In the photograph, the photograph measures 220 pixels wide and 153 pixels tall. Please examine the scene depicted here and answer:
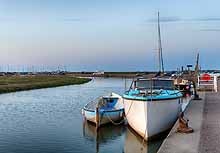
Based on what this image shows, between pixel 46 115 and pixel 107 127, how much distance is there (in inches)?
319

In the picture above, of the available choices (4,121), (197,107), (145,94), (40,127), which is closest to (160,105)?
(145,94)

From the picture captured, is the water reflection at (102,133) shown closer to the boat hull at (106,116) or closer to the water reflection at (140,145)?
the boat hull at (106,116)

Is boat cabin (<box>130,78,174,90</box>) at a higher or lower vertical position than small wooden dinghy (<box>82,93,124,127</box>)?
higher

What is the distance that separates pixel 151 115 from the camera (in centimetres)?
1714

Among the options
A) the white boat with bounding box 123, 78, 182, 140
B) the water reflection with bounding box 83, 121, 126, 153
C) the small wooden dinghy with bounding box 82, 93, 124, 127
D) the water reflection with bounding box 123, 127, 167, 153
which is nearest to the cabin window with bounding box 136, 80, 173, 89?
the white boat with bounding box 123, 78, 182, 140

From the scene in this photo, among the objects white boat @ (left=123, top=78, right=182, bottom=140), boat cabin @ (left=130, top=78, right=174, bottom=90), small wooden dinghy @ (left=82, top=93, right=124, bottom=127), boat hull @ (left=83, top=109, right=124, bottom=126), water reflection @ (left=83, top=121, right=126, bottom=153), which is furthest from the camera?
boat hull @ (left=83, top=109, right=124, bottom=126)

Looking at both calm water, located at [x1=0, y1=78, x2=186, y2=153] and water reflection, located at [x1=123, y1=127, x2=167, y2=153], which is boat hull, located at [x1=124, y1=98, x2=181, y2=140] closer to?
water reflection, located at [x1=123, y1=127, x2=167, y2=153]

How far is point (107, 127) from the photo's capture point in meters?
22.7

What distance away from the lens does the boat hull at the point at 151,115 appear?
56.2ft

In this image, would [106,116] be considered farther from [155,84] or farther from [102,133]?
[155,84]

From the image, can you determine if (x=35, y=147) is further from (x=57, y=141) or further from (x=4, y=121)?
(x=4, y=121)

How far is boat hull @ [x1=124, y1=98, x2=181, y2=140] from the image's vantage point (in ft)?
56.2

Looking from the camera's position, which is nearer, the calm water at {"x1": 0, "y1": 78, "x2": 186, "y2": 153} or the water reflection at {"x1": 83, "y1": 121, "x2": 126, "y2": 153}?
the calm water at {"x1": 0, "y1": 78, "x2": 186, "y2": 153}

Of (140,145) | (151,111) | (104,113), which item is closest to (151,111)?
(151,111)
